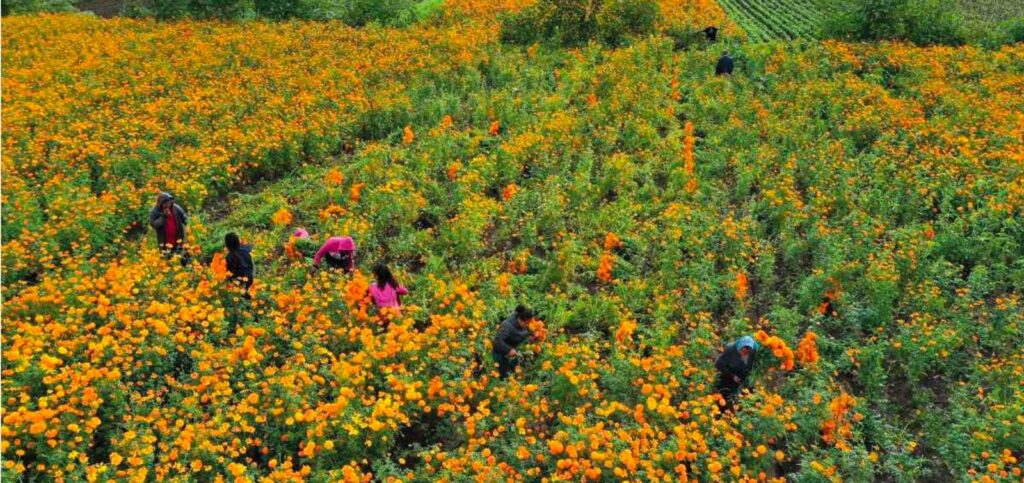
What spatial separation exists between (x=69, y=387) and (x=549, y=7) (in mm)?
19094

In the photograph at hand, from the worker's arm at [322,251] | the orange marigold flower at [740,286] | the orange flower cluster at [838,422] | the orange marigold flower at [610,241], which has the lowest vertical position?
the orange flower cluster at [838,422]

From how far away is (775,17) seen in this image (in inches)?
1183

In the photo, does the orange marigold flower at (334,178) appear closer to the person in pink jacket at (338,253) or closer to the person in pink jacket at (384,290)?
the person in pink jacket at (338,253)

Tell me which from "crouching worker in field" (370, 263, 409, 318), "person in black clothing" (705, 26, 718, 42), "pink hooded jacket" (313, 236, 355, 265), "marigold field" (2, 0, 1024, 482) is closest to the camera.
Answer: "marigold field" (2, 0, 1024, 482)

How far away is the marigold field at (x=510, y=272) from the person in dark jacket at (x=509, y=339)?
0.28m

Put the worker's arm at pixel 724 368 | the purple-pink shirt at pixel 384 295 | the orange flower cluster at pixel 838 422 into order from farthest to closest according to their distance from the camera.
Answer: the purple-pink shirt at pixel 384 295 → the worker's arm at pixel 724 368 → the orange flower cluster at pixel 838 422

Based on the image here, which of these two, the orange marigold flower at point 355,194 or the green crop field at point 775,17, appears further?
the green crop field at point 775,17

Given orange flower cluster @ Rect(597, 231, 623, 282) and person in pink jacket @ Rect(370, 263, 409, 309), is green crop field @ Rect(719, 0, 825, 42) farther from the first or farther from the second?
person in pink jacket @ Rect(370, 263, 409, 309)

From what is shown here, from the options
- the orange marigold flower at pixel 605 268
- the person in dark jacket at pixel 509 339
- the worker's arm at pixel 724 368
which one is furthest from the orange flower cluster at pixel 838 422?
the orange marigold flower at pixel 605 268

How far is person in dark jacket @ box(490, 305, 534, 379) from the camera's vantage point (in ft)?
21.4

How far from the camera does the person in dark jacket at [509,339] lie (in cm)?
651

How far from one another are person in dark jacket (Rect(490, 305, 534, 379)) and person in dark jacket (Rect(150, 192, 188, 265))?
4.17 metres

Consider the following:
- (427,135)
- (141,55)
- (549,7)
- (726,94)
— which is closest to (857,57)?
(726,94)

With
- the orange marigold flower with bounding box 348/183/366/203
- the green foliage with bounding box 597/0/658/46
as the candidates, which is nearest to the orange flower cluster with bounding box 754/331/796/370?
the orange marigold flower with bounding box 348/183/366/203
